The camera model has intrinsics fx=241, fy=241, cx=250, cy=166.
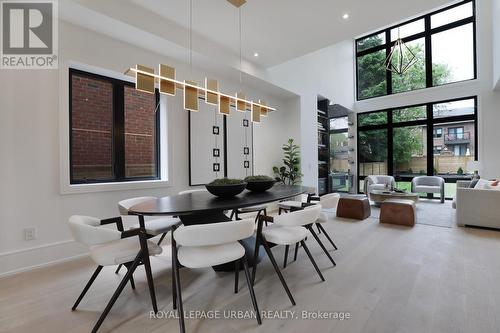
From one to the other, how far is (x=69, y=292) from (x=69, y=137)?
179 cm

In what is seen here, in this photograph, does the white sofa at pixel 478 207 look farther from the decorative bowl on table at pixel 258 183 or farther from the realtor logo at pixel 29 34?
the realtor logo at pixel 29 34

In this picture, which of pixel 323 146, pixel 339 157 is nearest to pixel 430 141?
pixel 339 157

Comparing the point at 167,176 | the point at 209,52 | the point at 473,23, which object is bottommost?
the point at 167,176

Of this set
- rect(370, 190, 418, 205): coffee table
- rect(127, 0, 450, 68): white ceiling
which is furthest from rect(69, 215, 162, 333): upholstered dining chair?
rect(370, 190, 418, 205): coffee table

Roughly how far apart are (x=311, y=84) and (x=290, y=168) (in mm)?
2371

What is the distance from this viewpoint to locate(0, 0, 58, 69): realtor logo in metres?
2.49

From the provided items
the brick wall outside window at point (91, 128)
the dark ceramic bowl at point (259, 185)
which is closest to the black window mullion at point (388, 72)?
the dark ceramic bowl at point (259, 185)

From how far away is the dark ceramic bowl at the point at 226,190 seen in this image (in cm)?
225

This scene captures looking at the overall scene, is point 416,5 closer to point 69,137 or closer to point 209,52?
point 209,52

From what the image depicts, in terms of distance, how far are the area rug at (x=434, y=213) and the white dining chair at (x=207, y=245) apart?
394cm

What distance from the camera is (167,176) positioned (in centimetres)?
371

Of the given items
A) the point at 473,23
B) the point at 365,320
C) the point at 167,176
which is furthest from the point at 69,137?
the point at 473,23

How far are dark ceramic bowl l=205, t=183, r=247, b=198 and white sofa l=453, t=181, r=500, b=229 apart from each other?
396 cm

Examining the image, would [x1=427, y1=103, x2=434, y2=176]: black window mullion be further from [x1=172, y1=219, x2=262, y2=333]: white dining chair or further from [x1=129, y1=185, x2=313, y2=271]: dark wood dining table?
[x1=172, y1=219, x2=262, y2=333]: white dining chair
